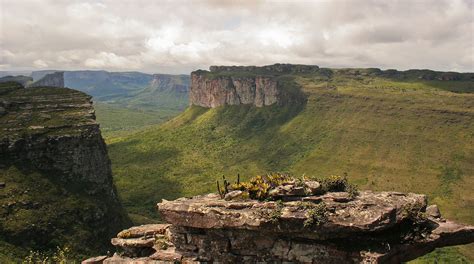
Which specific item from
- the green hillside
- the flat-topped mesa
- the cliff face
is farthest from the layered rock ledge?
the green hillside

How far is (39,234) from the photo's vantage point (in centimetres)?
7181

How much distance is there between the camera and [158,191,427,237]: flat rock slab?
23250mm

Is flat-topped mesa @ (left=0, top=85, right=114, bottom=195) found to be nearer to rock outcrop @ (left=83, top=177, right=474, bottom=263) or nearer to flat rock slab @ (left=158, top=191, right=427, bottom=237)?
rock outcrop @ (left=83, top=177, right=474, bottom=263)

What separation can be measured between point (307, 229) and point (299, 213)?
1.07 m

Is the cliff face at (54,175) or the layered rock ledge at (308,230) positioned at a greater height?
the layered rock ledge at (308,230)

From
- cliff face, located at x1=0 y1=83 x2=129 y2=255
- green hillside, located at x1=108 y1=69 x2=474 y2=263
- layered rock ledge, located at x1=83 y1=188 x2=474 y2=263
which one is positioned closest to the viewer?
layered rock ledge, located at x1=83 y1=188 x2=474 y2=263

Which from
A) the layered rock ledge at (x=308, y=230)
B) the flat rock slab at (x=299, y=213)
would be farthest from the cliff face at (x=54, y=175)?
the flat rock slab at (x=299, y=213)

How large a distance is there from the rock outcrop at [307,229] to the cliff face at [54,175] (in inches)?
2081

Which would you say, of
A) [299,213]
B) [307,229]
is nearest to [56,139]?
[299,213]

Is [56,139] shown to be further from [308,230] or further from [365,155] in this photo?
[365,155]

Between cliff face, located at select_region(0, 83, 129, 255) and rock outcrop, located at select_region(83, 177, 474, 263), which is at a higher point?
rock outcrop, located at select_region(83, 177, 474, 263)

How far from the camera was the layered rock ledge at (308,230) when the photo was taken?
23422 millimetres

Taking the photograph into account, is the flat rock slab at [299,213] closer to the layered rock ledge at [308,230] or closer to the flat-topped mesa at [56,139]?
the layered rock ledge at [308,230]

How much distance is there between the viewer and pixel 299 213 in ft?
79.2
